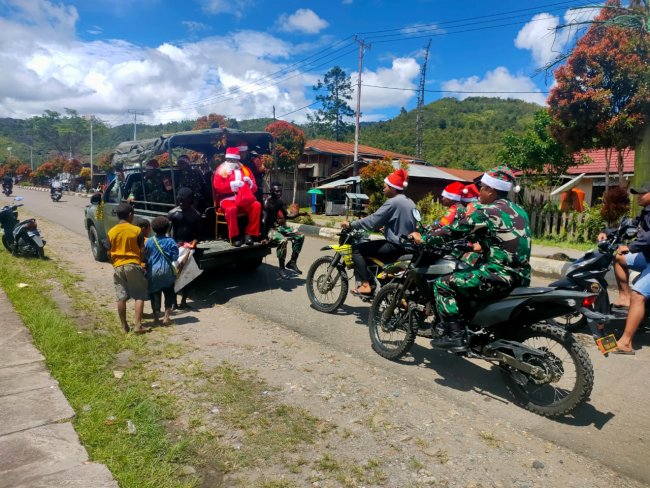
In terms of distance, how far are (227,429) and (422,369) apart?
198cm

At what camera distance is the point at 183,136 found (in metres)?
7.50

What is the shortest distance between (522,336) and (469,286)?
0.56m

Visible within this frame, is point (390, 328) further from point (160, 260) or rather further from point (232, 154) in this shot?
point (232, 154)

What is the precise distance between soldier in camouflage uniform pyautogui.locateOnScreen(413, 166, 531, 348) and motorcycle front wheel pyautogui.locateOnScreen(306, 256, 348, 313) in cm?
219

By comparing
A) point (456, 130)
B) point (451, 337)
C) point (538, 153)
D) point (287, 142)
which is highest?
point (456, 130)

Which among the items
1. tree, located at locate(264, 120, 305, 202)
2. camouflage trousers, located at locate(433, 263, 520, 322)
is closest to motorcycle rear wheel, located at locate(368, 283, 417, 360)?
camouflage trousers, located at locate(433, 263, 520, 322)

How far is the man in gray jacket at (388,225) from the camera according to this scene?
5438 millimetres

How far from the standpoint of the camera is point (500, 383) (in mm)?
4215

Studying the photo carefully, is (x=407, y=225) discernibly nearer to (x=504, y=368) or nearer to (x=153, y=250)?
(x=504, y=368)

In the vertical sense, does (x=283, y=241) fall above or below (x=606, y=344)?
above

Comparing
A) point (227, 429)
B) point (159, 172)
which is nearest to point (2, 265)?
point (159, 172)

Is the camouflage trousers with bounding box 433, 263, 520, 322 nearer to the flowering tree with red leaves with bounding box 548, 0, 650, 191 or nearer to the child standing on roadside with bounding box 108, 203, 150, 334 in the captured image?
the child standing on roadside with bounding box 108, 203, 150, 334

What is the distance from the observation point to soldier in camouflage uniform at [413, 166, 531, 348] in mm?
3799

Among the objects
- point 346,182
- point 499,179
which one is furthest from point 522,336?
point 346,182
